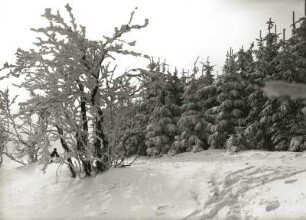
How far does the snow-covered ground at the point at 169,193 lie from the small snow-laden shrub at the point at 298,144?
5.50m

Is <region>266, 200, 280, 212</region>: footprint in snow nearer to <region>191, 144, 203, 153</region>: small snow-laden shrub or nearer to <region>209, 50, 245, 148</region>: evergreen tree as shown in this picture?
<region>209, 50, 245, 148</region>: evergreen tree

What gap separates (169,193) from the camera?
9242mm

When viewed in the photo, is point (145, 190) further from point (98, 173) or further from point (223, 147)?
point (223, 147)

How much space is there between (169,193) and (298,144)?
1063cm

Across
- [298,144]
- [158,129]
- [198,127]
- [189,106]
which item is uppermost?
[189,106]

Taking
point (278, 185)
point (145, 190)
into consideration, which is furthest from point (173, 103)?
point (278, 185)

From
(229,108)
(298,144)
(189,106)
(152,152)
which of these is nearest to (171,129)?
(152,152)

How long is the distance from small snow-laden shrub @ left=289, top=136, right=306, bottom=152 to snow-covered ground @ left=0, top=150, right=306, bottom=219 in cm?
550

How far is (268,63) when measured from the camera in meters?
20.8

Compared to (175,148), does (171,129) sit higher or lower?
higher

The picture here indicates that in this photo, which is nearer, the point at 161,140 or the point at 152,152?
the point at 161,140

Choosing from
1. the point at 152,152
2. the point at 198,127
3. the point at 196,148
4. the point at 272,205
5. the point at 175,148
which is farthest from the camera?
the point at 152,152

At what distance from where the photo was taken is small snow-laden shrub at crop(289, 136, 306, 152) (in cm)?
1783

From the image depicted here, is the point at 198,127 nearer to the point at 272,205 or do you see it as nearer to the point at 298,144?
the point at 298,144
